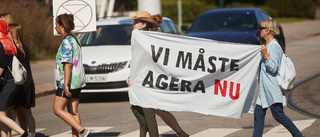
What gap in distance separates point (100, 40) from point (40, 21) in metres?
8.38

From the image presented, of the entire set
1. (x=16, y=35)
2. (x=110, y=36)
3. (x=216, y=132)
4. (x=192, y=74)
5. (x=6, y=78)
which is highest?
(x=16, y=35)

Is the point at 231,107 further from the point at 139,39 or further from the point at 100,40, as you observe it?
the point at 100,40

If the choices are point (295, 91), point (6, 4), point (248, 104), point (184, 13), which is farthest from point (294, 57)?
point (184, 13)

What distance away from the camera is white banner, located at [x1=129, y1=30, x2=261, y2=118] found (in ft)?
23.1

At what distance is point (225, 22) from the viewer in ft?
51.4

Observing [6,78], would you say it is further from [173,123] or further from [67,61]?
[173,123]

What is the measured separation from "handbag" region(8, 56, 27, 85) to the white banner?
1.31m

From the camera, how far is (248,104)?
278 inches

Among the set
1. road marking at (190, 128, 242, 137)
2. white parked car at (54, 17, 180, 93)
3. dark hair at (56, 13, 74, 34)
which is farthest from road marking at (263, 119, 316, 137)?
white parked car at (54, 17, 180, 93)

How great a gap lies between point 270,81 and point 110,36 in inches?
267

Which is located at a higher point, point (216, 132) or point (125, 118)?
point (216, 132)

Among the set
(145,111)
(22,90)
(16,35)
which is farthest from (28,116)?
(145,111)

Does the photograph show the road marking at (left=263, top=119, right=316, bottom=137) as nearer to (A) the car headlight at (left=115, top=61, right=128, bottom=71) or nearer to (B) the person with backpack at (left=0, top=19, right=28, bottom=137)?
(B) the person with backpack at (left=0, top=19, right=28, bottom=137)

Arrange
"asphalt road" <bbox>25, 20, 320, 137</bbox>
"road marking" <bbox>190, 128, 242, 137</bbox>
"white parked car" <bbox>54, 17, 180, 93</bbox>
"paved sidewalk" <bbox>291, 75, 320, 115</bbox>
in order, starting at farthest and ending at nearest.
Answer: "white parked car" <bbox>54, 17, 180, 93</bbox> < "paved sidewalk" <bbox>291, 75, 320, 115</bbox> < "asphalt road" <bbox>25, 20, 320, 137</bbox> < "road marking" <bbox>190, 128, 242, 137</bbox>
